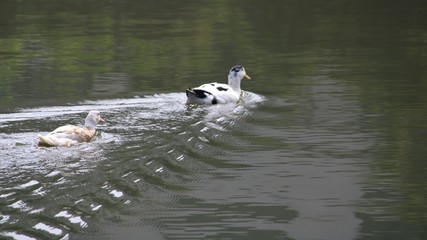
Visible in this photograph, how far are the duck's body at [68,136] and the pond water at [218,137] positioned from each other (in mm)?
99

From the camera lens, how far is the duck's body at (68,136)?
41.8 ft

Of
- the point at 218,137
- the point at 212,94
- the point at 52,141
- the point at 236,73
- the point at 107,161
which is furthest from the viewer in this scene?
the point at 236,73

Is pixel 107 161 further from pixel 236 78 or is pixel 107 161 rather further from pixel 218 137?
pixel 236 78

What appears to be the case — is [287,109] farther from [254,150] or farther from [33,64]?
[33,64]

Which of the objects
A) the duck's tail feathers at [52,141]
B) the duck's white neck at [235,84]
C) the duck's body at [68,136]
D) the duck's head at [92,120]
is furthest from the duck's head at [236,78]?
the duck's tail feathers at [52,141]

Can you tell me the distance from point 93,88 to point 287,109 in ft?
12.2

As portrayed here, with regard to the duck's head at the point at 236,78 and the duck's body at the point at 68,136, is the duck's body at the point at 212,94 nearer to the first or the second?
the duck's head at the point at 236,78

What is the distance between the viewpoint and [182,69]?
2042 centimetres

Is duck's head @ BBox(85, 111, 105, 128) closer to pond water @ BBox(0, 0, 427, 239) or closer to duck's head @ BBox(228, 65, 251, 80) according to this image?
pond water @ BBox(0, 0, 427, 239)

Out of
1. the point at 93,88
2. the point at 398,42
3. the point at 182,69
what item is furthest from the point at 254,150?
the point at 398,42

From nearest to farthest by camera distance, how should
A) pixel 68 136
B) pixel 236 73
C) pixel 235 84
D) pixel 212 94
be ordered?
pixel 68 136 < pixel 212 94 < pixel 235 84 < pixel 236 73

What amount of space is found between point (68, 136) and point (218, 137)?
6.02ft

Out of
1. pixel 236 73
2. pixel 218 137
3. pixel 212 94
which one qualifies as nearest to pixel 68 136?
pixel 218 137

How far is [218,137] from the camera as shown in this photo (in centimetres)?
1369
